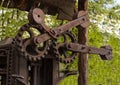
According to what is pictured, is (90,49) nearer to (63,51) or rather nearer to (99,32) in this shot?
(63,51)

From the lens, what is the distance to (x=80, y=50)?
3469mm

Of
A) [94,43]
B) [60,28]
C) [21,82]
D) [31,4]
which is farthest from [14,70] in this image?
[94,43]

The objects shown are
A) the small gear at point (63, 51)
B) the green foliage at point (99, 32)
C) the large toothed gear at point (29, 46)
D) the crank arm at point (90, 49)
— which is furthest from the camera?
the green foliage at point (99, 32)

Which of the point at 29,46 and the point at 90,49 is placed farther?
the point at 90,49

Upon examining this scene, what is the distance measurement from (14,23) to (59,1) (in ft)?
29.4

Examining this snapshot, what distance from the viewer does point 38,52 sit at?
10.2ft

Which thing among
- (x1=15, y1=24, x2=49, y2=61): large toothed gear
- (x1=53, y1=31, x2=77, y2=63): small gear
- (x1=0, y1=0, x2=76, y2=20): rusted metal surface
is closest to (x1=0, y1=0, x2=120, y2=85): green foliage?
(x1=0, y1=0, x2=76, y2=20): rusted metal surface

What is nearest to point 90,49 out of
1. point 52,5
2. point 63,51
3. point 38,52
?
point 63,51

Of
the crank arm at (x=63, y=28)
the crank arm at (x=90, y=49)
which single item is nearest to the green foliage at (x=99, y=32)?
the crank arm at (x=90, y=49)

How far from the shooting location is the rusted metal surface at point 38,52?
10.0ft

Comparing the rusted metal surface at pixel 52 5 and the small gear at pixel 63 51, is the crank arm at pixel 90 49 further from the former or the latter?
the rusted metal surface at pixel 52 5

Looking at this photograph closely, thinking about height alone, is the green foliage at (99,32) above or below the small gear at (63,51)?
above

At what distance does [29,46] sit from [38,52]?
0.36 feet

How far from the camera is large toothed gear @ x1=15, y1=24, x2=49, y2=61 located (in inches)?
118
